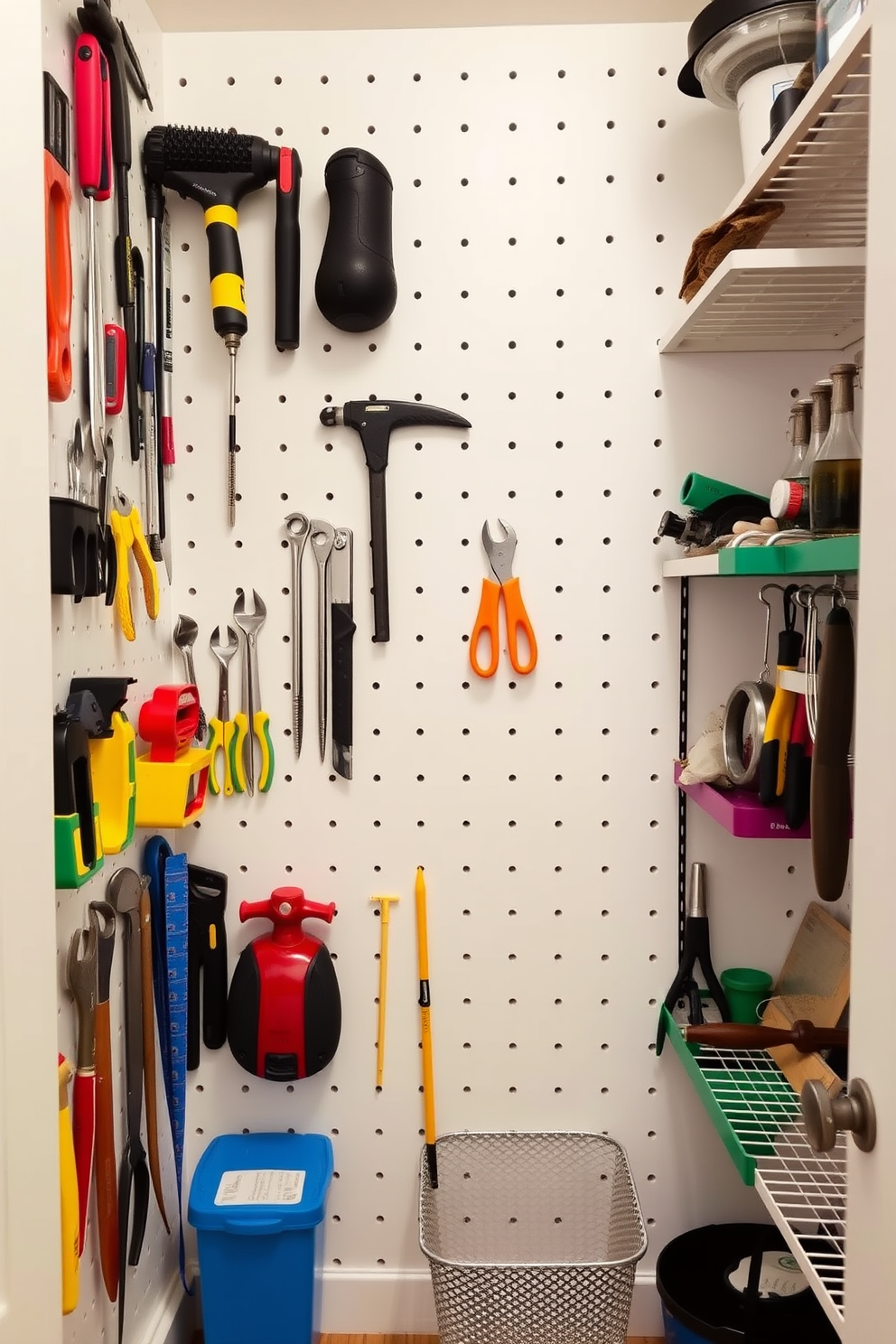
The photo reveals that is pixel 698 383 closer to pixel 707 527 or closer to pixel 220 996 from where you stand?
pixel 707 527

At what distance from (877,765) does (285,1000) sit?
1.12m

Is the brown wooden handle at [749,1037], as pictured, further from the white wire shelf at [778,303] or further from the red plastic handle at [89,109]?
A: the red plastic handle at [89,109]

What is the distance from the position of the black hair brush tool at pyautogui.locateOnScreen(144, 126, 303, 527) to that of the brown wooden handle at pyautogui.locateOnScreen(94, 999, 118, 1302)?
92 centimetres

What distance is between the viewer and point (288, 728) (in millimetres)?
1656

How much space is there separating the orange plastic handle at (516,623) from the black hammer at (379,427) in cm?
20

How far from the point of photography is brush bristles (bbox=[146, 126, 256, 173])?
1.50 m

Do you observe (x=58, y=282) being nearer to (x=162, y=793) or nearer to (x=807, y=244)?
(x=162, y=793)

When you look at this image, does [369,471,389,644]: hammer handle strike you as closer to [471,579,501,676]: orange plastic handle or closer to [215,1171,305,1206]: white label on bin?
[471,579,501,676]: orange plastic handle

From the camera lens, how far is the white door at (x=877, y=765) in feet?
2.42

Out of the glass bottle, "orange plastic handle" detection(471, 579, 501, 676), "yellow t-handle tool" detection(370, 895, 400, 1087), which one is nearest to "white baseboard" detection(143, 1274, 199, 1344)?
"yellow t-handle tool" detection(370, 895, 400, 1087)

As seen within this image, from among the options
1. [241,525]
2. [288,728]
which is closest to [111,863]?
[288,728]

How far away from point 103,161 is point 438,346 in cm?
56

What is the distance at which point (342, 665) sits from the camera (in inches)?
63.7

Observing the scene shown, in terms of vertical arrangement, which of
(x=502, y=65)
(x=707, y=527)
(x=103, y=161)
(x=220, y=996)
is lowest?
(x=220, y=996)
